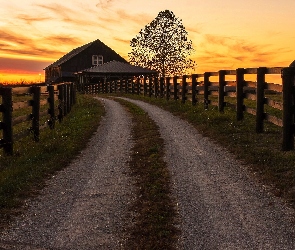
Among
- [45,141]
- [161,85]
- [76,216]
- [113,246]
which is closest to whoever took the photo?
[113,246]

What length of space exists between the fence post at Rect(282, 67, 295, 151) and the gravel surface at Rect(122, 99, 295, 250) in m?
1.37

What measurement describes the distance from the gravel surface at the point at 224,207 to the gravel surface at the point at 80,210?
93cm

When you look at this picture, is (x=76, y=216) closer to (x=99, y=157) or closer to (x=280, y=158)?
(x=99, y=157)

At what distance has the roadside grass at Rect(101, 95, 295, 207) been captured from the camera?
712cm

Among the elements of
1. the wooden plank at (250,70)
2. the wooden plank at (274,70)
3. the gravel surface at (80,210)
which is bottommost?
the gravel surface at (80,210)

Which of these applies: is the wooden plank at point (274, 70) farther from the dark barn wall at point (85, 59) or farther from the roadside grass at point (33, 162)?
the dark barn wall at point (85, 59)

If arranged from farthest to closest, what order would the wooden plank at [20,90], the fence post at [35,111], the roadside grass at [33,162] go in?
the fence post at [35,111]
the wooden plank at [20,90]
the roadside grass at [33,162]

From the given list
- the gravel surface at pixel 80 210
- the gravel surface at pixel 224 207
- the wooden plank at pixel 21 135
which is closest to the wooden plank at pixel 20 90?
the wooden plank at pixel 21 135

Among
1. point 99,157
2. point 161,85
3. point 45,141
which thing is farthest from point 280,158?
point 161,85

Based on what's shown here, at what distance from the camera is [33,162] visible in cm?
900

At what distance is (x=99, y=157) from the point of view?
961 cm

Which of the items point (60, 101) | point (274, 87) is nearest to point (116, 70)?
point (60, 101)

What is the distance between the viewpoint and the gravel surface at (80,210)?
16.4 feet

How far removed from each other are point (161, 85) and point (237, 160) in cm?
1974
